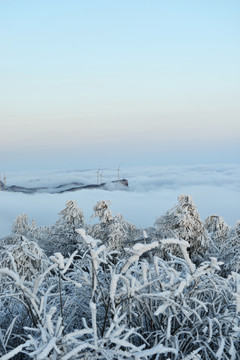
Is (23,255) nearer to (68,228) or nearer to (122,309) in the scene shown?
(122,309)

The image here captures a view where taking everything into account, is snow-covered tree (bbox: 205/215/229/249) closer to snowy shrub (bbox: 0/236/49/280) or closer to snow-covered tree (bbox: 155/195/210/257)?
snow-covered tree (bbox: 155/195/210/257)

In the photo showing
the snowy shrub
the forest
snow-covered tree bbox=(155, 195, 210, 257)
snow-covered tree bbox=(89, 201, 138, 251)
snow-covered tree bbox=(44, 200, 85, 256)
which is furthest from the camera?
snow-covered tree bbox=(44, 200, 85, 256)

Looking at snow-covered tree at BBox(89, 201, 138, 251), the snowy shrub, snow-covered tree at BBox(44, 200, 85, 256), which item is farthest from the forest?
snow-covered tree at BBox(44, 200, 85, 256)

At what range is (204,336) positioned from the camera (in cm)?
348

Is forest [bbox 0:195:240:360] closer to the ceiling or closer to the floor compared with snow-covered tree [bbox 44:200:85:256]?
closer to the ceiling

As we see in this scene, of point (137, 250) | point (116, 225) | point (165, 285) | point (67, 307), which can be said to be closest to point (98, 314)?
point (67, 307)

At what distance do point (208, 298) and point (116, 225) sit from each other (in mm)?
12786

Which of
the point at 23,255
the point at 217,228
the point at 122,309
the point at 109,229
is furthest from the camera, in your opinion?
the point at 109,229

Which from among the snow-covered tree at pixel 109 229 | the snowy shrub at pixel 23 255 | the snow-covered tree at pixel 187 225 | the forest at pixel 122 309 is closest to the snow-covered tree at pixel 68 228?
the snow-covered tree at pixel 109 229

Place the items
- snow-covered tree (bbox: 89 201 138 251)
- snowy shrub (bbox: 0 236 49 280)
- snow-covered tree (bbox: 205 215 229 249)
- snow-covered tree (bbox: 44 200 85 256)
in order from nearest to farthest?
snowy shrub (bbox: 0 236 49 280)
snow-covered tree (bbox: 205 215 229 249)
snow-covered tree (bbox: 89 201 138 251)
snow-covered tree (bbox: 44 200 85 256)

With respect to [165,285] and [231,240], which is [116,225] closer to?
[231,240]

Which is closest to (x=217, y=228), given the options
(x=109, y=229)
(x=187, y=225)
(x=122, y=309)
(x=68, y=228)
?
(x=187, y=225)

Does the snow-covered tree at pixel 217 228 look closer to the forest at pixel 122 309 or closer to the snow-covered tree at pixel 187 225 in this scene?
the snow-covered tree at pixel 187 225

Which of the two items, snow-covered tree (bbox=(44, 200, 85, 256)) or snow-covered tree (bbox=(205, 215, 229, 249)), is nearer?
snow-covered tree (bbox=(205, 215, 229, 249))
